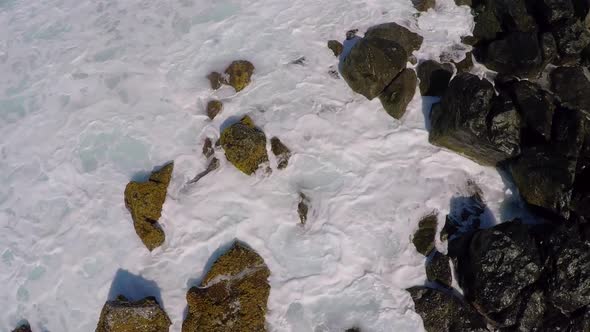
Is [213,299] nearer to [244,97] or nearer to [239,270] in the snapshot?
[239,270]

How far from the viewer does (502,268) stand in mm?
7508

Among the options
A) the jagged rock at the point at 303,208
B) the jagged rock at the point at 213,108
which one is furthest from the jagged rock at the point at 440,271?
the jagged rock at the point at 213,108

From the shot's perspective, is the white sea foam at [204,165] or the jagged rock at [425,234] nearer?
the white sea foam at [204,165]

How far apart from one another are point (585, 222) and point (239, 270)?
603 centimetres

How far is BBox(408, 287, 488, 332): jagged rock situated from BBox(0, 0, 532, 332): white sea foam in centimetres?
22

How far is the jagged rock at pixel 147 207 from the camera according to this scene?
27.1ft

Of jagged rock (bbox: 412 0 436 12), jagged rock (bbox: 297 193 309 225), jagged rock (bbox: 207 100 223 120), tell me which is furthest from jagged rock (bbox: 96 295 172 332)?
A: jagged rock (bbox: 412 0 436 12)

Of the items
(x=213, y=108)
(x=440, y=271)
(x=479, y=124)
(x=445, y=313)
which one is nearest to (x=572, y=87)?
(x=479, y=124)

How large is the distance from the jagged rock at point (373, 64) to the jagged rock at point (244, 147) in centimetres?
240

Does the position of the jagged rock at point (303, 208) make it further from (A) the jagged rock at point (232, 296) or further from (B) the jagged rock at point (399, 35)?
(B) the jagged rock at point (399, 35)

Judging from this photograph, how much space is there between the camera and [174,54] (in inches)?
413

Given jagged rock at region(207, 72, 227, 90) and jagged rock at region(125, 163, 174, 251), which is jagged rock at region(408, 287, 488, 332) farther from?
jagged rock at region(207, 72, 227, 90)

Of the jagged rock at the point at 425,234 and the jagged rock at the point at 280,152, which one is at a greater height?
the jagged rock at the point at 280,152

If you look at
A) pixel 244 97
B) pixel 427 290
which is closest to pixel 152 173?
pixel 244 97
